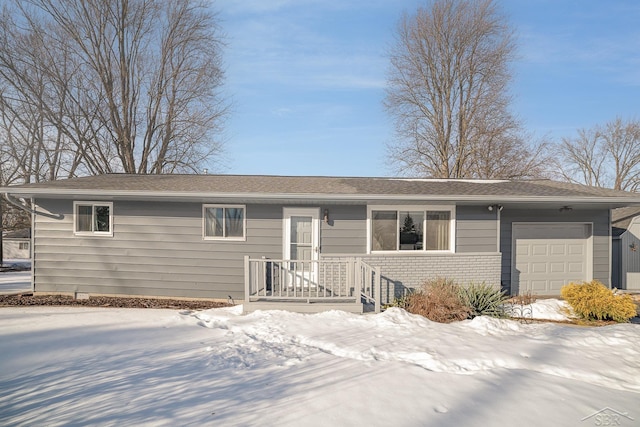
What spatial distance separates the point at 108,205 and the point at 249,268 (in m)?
4.07

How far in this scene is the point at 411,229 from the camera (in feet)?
29.3

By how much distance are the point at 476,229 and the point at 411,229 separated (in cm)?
159

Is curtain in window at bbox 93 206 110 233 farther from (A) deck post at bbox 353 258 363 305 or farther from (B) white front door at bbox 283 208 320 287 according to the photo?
(A) deck post at bbox 353 258 363 305

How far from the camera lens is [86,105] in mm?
18375

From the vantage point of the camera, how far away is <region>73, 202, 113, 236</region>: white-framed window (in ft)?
28.8

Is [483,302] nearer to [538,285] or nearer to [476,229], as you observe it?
[476,229]

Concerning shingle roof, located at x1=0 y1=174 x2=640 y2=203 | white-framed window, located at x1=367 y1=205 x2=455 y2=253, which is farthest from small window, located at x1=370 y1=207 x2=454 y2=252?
shingle roof, located at x1=0 y1=174 x2=640 y2=203

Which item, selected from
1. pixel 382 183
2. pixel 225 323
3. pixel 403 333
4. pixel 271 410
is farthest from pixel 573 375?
pixel 382 183

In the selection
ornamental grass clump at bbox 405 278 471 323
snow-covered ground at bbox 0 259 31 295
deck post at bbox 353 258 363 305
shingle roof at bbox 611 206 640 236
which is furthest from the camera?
shingle roof at bbox 611 206 640 236

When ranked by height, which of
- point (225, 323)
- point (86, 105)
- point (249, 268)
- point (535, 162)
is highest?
point (86, 105)

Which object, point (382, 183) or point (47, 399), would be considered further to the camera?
point (382, 183)

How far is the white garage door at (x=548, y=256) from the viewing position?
31.5ft

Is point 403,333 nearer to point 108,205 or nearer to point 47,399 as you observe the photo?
point 47,399

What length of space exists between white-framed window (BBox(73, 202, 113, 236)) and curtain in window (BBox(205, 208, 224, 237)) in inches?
91.8
